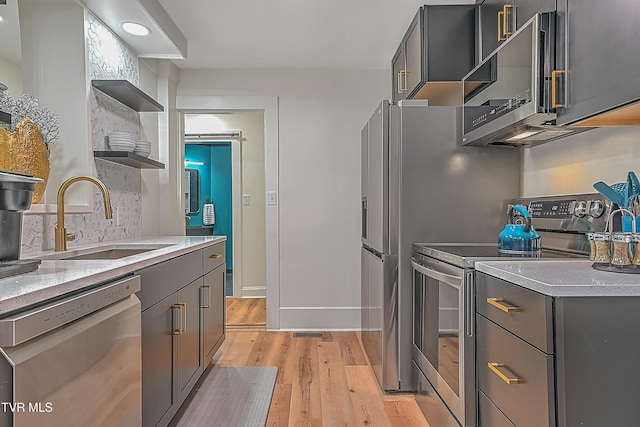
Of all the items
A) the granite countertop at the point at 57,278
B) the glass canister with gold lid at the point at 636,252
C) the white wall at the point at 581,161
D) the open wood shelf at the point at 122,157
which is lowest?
the granite countertop at the point at 57,278

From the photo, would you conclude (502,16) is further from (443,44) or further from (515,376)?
(515,376)

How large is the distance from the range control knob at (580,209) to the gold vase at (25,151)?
7.27 feet

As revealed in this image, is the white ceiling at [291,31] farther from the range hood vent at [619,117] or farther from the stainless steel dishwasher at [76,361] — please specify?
the stainless steel dishwasher at [76,361]

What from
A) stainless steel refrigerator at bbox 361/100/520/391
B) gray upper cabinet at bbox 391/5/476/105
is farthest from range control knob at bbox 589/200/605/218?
gray upper cabinet at bbox 391/5/476/105

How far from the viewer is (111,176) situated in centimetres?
272

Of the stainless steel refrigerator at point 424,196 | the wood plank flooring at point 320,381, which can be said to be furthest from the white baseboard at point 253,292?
the stainless steel refrigerator at point 424,196

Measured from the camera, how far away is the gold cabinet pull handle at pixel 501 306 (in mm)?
1372

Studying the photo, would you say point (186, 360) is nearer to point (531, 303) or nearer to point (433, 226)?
point (433, 226)

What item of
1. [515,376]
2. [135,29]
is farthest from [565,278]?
[135,29]

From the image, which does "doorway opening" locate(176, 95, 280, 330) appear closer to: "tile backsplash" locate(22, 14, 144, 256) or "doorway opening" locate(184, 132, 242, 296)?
"tile backsplash" locate(22, 14, 144, 256)

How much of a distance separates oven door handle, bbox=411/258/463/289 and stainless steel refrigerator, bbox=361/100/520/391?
0.13 metres

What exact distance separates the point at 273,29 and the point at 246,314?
2.69 meters

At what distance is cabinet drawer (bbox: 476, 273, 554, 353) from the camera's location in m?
1.21

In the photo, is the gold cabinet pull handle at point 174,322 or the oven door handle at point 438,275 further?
the gold cabinet pull handle at point 174,322
